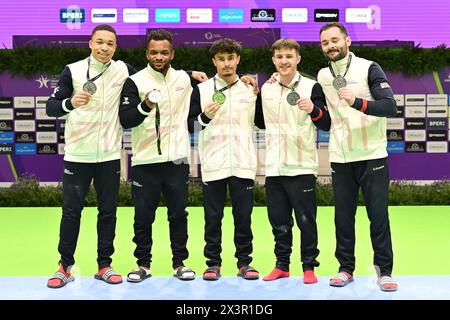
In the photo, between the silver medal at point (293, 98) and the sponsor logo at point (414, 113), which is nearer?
the silver medal at point (293, 98)

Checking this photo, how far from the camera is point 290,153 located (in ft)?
17.8

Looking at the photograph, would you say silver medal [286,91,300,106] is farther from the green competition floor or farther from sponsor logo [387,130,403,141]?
sponsor logo [387,130,403,141]

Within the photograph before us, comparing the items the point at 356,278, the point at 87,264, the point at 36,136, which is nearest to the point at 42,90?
the point at 36,136

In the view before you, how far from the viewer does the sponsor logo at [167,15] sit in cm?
1120

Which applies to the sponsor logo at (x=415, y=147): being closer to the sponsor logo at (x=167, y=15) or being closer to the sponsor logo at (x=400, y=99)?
the sponsor logo at (x=400, y=99)

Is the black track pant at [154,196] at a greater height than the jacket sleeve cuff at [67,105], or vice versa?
the jacket sleeve cuff at [67,105]

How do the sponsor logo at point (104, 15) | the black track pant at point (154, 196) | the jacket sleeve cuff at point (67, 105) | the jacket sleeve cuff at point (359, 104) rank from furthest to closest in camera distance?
the sponsor logo at point (104, 15), the black track pant at point (154, 196), the jacket sleeve cuff at point (67, 105), the jacket sleeve cuff at point (359, 104)

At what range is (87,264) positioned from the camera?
631 cm

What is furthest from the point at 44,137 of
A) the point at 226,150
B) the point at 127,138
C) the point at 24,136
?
the point at 226,150

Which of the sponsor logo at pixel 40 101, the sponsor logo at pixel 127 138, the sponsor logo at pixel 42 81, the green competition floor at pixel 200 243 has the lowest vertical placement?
the green competition floor at pixel 200 243

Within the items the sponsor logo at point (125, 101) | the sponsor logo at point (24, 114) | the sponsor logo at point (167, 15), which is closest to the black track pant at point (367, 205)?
the sponsor logo at point (125, 101)

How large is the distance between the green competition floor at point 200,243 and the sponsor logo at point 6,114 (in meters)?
1.29

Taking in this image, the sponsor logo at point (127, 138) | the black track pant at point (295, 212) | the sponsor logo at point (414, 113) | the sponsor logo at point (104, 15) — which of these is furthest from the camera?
the sponsor logo at point (104, 15)

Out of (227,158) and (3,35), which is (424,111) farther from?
(3,35)
